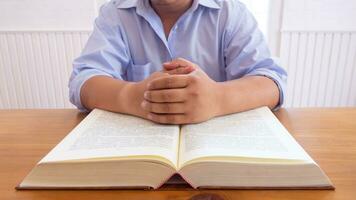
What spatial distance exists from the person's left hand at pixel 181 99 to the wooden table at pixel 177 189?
0.16 metres

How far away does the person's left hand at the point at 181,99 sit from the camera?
1.74 feet

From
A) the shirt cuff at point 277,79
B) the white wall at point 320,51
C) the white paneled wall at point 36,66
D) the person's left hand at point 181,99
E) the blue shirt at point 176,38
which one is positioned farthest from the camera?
the white paneled wall at point 36,66

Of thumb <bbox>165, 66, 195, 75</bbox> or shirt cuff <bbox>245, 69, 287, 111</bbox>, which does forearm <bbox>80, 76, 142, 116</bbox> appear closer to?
thumb <bbox>165, 66, 195, 75</bbox>

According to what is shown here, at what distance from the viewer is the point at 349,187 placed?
0.40m

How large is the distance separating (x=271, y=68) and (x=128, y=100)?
1.19ft

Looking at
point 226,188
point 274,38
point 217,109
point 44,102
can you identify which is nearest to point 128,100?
point 217,109

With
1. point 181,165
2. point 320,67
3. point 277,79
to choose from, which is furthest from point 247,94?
point 320,67

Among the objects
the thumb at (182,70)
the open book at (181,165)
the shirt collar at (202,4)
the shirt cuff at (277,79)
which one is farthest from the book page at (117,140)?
the shirt collar at (202,4)

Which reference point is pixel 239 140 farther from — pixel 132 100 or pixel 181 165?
pixel 132 100

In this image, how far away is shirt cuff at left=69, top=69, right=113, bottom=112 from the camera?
2.28ft

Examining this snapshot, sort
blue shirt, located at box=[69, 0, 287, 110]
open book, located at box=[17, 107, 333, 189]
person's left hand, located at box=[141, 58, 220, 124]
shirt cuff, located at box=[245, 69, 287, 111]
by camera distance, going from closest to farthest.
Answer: open book, located at box=[17, 107, 333, 189], person's left hand, located at box=[141, 58, 220, 124], shirt cuff, located at box=[245, 69, 287, 111], blue shirt, located at box=[69, 0, 287, 110]

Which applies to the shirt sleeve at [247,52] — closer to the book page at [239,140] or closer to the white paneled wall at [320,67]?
the book page at [239,140]

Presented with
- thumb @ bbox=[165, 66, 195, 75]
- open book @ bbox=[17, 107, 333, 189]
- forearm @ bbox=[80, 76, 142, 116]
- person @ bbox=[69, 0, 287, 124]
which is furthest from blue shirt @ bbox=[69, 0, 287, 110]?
open book @ bbox=[17, 107, 333, 189]

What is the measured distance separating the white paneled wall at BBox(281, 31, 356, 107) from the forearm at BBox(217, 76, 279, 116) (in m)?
1.26
